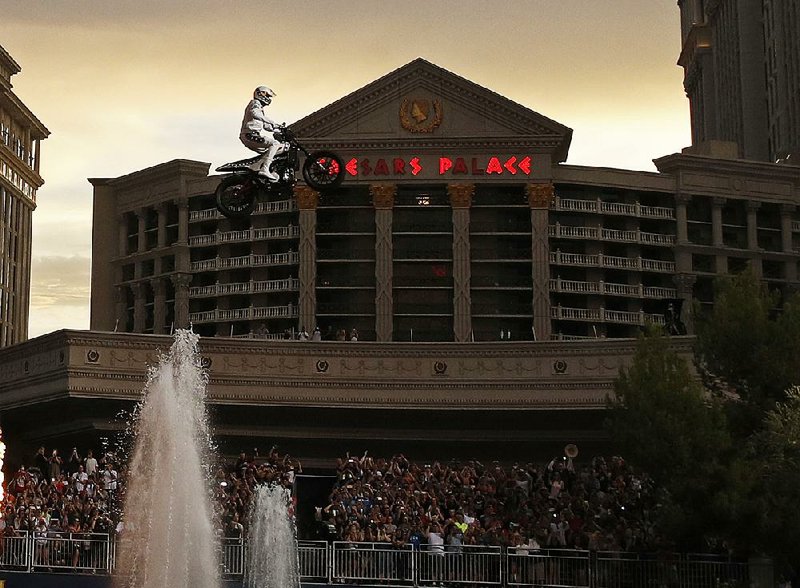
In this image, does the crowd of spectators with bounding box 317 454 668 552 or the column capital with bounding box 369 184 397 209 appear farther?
the column capital with bounding box 369 184 397 209

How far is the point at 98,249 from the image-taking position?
89688mm

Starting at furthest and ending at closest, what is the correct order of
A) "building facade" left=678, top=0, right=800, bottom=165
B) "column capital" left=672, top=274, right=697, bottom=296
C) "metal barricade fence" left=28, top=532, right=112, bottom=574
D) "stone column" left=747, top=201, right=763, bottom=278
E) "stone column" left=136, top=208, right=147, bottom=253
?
"building facade" left=678, top=0, right=800, bottom=165
"stone column" left=136, top=208, right=147, bottom=253
"stone column" left=747, top=201, right=763, bottom=278
"column capital" left=672, top=274, right=697, bottom=296
"metal barricade fence" left=28, top=532, right=112, bottom=574

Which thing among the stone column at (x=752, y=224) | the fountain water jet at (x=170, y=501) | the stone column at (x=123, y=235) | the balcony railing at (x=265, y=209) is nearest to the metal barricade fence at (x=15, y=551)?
the fountain water jet at (x=170, y=501)

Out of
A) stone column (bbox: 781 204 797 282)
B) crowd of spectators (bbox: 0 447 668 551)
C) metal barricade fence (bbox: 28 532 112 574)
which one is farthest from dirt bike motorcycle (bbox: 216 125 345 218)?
stone column (bbox: 781 204 797 282)

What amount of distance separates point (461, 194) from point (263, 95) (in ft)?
147

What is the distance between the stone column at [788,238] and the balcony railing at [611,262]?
6.76m

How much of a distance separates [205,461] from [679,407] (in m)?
12.8

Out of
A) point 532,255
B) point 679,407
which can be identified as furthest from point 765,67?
point 679,407

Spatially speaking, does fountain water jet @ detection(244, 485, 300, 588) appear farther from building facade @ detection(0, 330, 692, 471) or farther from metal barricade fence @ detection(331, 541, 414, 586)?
building facade @ detection(0, 330, 692, 471)

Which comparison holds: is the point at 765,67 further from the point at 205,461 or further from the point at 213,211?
the point at 205,461

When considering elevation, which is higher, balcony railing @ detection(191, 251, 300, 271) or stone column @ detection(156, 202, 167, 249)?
stone column @ detection(156, 202, 167, 249)

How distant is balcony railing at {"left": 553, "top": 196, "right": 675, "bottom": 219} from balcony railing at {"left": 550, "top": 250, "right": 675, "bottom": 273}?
2.29 m

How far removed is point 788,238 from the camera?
85.2 metres

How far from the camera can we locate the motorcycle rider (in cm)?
3597
